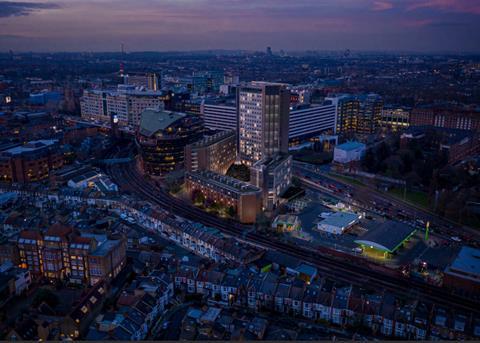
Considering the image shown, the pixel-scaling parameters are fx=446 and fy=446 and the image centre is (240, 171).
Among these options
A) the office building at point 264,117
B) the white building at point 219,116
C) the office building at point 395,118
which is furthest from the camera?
the office building at point 395,118

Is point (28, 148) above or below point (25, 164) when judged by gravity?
above

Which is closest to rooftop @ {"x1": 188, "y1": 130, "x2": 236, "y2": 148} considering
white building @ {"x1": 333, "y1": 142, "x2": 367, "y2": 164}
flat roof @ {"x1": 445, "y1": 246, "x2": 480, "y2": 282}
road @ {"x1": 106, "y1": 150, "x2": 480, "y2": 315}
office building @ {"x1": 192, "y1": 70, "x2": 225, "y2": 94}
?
road @ {"x1": 106, "y1": 150, "x2": 480, "y2": 315}

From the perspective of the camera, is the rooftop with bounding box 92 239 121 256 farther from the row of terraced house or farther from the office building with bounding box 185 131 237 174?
the office building with bounding box 185 131 237 174

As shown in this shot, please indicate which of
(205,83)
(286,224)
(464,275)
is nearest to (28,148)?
(286,224)

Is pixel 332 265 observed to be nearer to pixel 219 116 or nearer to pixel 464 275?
pixel 464 275

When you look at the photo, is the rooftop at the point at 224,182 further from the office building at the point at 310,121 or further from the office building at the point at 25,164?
the office building at the point at 310,121

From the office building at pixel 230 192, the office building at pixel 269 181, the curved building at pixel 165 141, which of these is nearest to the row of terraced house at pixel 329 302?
the office building at pixel 230 192

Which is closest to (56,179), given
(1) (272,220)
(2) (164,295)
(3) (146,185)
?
(3) (146,185)
